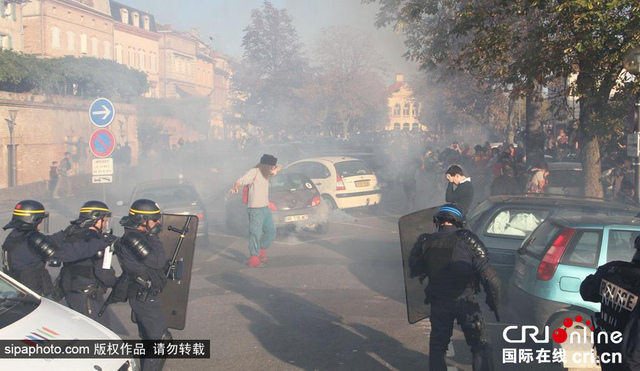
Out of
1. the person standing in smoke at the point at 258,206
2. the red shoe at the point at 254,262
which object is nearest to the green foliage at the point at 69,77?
the person standing in smoke at the point at 258,206

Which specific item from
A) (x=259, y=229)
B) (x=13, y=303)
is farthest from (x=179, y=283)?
(x=259, y=229)

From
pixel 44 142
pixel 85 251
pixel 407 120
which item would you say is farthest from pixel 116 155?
pixel 407 120

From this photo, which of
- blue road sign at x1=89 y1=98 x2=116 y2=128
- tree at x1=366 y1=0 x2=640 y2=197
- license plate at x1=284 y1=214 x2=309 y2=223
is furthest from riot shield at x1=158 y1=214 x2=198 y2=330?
blue road sign at x1=89 y1=98 x2=116 y2=128

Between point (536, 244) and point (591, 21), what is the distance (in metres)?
4.20

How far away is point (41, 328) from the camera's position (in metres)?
4.19

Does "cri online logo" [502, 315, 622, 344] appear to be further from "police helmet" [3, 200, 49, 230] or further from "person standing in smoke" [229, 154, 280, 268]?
"person standing in smoke" [229, 154, 280, 268]

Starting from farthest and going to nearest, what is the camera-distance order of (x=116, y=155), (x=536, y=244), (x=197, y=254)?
(x=116, y=155) < (x=197, y=254) < (x=536, y=244)

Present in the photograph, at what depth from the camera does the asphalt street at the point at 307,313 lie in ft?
20.4

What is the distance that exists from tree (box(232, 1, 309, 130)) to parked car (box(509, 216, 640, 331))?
141 ft

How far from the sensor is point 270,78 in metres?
48.4

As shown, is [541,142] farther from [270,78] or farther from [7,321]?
[270,78]

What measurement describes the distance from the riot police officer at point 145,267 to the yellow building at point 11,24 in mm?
38925

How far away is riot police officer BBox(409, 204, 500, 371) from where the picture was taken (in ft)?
16.0

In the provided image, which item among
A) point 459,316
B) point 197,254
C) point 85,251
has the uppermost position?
point 85,251
